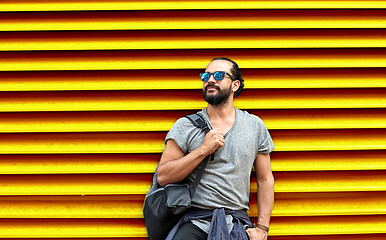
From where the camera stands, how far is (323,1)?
2.72 metres

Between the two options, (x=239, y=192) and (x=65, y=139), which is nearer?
(x=239, y=192)

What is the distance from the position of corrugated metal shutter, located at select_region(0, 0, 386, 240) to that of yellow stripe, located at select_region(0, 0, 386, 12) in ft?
0.03

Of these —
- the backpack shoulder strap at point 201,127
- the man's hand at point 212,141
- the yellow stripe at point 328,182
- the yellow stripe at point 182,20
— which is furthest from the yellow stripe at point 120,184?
the yellow stripe at point 182,20

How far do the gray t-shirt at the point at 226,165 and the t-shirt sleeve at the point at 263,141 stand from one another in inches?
1.8

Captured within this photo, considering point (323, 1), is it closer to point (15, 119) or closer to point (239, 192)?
point (239, 192)

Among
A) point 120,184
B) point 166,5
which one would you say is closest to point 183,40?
point 166,5

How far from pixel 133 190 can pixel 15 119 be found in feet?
3.64

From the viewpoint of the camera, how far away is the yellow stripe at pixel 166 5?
2695 mm

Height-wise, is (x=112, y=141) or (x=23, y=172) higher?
(x=112, y=141)

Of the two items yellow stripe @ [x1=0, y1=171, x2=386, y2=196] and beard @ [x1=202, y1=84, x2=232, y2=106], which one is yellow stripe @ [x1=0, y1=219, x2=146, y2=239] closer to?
yellow stripe @ [x1=0, y1=171, x2=386, y2=196]

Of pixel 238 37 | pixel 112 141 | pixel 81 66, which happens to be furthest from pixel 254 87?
pixel 81 66

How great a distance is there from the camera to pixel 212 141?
7.45 feet

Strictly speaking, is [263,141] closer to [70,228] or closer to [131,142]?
[131,142]

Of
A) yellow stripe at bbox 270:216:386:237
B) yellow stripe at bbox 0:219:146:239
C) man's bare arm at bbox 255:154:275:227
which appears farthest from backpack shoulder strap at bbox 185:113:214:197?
yellow stripe at bbox 270:216:386:237
